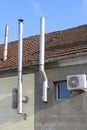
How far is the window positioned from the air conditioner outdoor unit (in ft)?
2.16

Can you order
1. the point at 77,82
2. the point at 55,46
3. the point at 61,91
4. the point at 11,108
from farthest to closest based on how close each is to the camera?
the point at 55,46, the point at 11,108, the point at 61,91, the point at 77,82

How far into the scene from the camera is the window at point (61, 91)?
12.2 metres

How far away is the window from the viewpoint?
1222 centimetres

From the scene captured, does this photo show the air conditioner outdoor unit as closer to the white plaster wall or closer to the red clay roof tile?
the red clay roof tile

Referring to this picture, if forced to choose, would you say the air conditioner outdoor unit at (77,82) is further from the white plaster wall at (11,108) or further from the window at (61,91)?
the white plaster wall at (11,108)

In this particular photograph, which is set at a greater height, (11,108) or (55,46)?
(55,46)

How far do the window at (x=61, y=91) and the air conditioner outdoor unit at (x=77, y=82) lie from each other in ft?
2.16

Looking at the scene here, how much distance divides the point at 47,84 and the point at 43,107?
0.84 meters

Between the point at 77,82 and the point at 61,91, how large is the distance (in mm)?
1152

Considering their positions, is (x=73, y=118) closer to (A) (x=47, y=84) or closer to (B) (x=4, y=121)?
(A) (x=47, y=84)

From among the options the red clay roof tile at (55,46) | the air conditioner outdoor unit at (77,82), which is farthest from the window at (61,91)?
the red clay roof tile at (55,46)

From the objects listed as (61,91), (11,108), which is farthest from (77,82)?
(11,108)

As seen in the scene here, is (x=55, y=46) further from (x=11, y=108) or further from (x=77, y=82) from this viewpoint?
(x=11, y=108)

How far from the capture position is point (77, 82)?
11.4m
